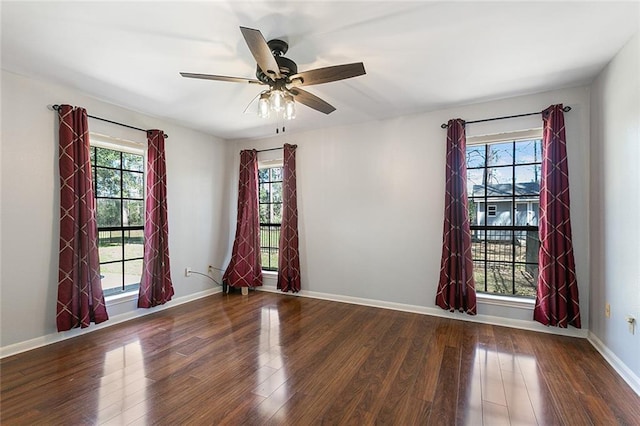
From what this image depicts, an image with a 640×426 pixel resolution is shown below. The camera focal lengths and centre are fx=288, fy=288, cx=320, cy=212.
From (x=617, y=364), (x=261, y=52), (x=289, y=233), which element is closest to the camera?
(x=261, y=52)

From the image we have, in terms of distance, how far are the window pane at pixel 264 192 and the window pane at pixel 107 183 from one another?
2057 mm

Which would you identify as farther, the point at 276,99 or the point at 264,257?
the point at 264,257

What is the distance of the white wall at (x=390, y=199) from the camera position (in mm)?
2928

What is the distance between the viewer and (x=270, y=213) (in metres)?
4.91

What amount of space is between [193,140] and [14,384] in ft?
10.8

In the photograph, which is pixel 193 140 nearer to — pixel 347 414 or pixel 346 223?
pixel 346 223

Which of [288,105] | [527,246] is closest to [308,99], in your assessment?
[288,105]

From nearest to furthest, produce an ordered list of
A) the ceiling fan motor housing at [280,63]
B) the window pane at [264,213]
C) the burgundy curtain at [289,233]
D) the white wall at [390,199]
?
1. the ceiling fan motor housing at [280,63]
2. the white wall at [390,199]
3. the burgundy curtain at [289,233]
4. the window pane at [264,213]

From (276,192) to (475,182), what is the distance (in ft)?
9.74

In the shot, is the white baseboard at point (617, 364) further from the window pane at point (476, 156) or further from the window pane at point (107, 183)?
the window pane at point (107, 183)

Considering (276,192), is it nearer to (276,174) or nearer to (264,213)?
(276,174)

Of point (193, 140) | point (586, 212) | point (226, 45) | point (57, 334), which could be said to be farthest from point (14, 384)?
point (586, 212)

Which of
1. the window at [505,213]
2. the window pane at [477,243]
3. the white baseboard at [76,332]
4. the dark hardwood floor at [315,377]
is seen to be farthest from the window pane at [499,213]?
the white baseboard at [76,332]

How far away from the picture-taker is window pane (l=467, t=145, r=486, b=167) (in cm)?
345
